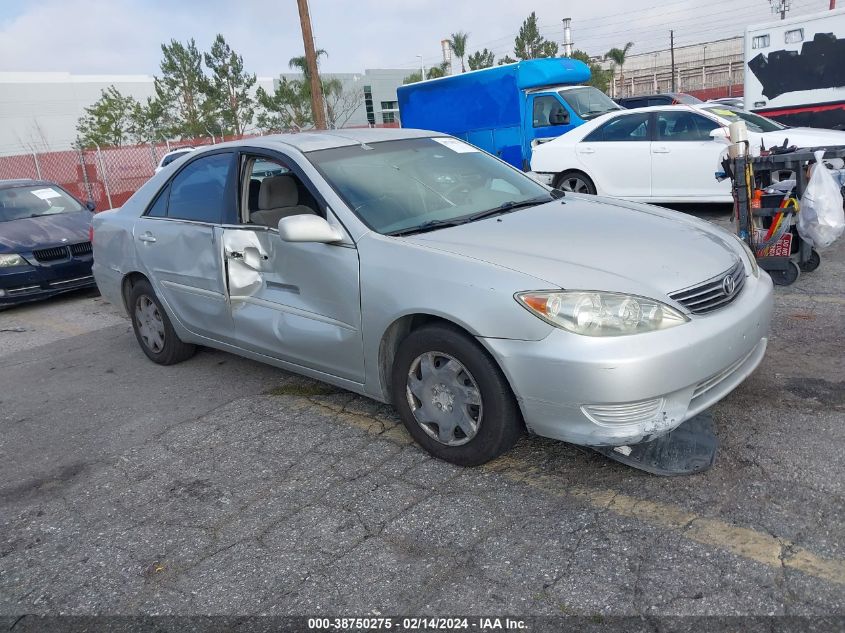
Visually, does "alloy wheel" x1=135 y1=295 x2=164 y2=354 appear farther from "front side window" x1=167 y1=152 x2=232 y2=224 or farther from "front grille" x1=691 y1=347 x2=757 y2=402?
"front grille" x1=691 y1=347 x2=757 y2=402

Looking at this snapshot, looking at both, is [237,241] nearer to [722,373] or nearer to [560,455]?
[560,455]

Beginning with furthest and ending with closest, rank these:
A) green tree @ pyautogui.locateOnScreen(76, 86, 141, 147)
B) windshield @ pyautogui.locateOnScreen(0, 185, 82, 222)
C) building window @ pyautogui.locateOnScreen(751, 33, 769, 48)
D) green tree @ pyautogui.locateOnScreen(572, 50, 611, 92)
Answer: green tree @ pyautogui.locateOnScreen(572, 50, 611, 92) → green tree @ pyautogui.locateOnScreen(76, 86, 141, 147) → building window @ pyautogui.locateOnScreen(751, 33, 769, 48) → windshield @ pyautogui.locateOnScreen(0, 185, 82, 222)

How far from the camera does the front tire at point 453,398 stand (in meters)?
3.03

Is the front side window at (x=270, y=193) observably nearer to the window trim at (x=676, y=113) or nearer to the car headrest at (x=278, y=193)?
the car headrest at (x=278, y=193)

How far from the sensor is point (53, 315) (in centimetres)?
793

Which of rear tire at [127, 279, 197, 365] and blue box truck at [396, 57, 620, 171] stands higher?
blue box truck at [396, 57, 620, 171]

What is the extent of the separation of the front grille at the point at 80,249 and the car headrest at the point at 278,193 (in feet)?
17.3

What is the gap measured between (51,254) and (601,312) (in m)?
7.51

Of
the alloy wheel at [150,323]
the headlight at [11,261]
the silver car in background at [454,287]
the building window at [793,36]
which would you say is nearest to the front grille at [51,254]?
the headlight at [11,261]

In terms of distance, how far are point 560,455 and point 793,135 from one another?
6739mm

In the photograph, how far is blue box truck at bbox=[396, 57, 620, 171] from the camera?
40.5ft

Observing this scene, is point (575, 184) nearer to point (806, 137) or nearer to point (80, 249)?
point (806, 137)

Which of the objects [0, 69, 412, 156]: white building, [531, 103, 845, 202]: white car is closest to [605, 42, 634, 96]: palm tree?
[0, 69, 412, 156]: white building

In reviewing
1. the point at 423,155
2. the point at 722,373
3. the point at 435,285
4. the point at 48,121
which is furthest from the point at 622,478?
the point at 48,121
